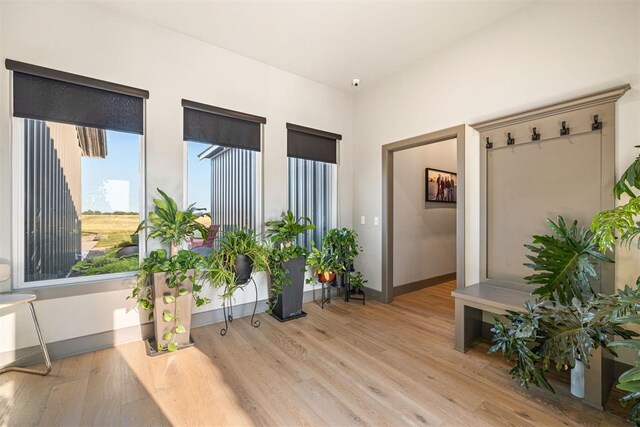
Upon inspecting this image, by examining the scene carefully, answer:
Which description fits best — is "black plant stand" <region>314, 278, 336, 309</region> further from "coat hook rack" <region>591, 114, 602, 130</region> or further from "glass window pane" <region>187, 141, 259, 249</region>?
"coat hook rack" <region>591, 114, 602, 130</region>

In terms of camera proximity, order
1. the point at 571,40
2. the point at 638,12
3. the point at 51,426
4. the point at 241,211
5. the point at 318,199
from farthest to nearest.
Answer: the point at 318,199
the point at 241,211
the point at 571,40
the point at 638,12
the point at 51,426

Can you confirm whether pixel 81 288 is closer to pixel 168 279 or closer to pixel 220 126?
pixel 168 279

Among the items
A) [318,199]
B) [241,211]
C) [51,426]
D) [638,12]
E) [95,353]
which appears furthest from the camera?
[318,199]

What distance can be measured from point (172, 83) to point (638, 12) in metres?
3.96

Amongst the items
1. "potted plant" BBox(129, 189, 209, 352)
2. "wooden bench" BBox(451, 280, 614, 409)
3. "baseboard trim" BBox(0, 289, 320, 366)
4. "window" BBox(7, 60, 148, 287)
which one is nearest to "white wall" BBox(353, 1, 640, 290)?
"wooden bench" BBox(451, 280, 614, 409)

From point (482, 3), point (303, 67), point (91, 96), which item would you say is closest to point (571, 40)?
point (482, 3)

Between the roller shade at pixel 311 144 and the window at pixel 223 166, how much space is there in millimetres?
476

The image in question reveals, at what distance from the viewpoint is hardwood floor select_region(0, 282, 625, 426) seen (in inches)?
66.4

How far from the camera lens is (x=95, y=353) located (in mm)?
2422

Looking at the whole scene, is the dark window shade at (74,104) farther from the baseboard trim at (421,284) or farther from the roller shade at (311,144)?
the baseboard trim at (421,284)

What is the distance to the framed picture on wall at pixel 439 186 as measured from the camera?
458cm

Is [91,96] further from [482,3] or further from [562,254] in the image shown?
[562,254]

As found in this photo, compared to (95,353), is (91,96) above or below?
above

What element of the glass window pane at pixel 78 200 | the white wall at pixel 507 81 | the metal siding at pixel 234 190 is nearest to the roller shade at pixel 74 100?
the glass window pane at pixel 78 200
